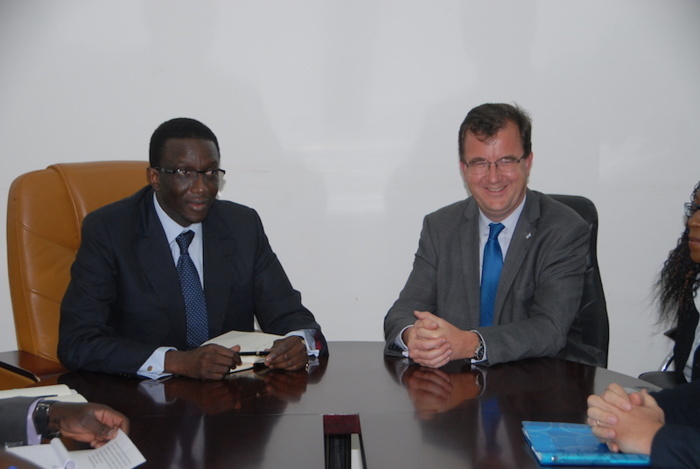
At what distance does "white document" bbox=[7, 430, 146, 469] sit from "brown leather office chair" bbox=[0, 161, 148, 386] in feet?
3.80

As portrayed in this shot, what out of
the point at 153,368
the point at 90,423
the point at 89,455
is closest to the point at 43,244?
the point at 153,368

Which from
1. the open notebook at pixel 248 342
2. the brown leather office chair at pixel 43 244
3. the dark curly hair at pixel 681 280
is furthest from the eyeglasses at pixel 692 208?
the brown leather office chair at pixel 43 244

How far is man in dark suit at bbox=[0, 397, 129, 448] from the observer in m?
1.72

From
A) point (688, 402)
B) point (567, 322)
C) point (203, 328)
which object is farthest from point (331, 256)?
point (688, 402)

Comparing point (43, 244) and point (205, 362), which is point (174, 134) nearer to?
point (43, 244)

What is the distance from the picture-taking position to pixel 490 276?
2842mm

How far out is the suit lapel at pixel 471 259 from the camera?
283cm

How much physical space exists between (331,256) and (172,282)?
1.32 meters

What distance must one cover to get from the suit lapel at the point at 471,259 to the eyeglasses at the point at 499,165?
227 mm

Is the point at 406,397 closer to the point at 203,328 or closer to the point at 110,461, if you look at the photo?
the point at 110,461

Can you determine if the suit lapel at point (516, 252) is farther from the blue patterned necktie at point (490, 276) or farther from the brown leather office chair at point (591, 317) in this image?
the brown leather office chair at point (591, 317)

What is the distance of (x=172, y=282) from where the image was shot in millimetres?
2684

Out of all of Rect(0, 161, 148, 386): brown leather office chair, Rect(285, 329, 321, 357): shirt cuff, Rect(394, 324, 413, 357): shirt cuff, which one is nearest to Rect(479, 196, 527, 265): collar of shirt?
Rect(394, 324, 413, 357): shirt cuff

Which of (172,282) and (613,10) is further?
(613,10)
